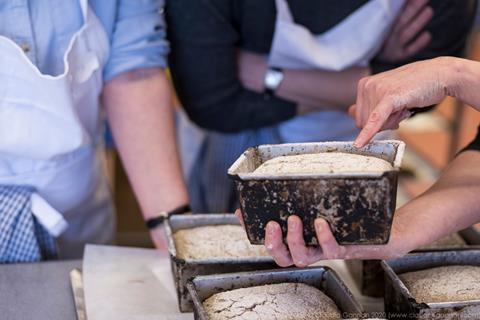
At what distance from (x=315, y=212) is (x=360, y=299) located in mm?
381

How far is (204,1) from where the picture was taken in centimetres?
165

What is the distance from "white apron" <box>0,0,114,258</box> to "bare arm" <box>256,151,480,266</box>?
1.90ft

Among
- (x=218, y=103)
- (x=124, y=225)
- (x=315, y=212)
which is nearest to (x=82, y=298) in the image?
(x=315, y=212)

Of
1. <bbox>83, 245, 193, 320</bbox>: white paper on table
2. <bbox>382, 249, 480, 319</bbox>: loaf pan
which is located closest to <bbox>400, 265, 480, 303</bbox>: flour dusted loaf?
<bbox>382, 249, 480, 319</bbox>: loaf pan

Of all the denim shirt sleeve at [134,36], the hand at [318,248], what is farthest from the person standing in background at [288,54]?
the hand at [318,248]

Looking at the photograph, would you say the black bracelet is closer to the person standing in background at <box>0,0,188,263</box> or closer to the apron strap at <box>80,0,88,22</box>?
the person standing in background at <box>0,0,188,263</box>

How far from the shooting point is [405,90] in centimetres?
100

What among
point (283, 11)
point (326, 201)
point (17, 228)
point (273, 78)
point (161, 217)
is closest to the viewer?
point (326, 201)

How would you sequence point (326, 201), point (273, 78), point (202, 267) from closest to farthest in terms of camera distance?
point (326, 201)
point (202, 267)
point (273, 78)

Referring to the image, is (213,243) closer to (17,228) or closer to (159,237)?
(159,237)

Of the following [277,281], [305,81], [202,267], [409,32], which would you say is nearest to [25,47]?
[202,267]

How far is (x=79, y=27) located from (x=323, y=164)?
67cm

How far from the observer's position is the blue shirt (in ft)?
4.20

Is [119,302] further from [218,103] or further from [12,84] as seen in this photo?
[218,103]
